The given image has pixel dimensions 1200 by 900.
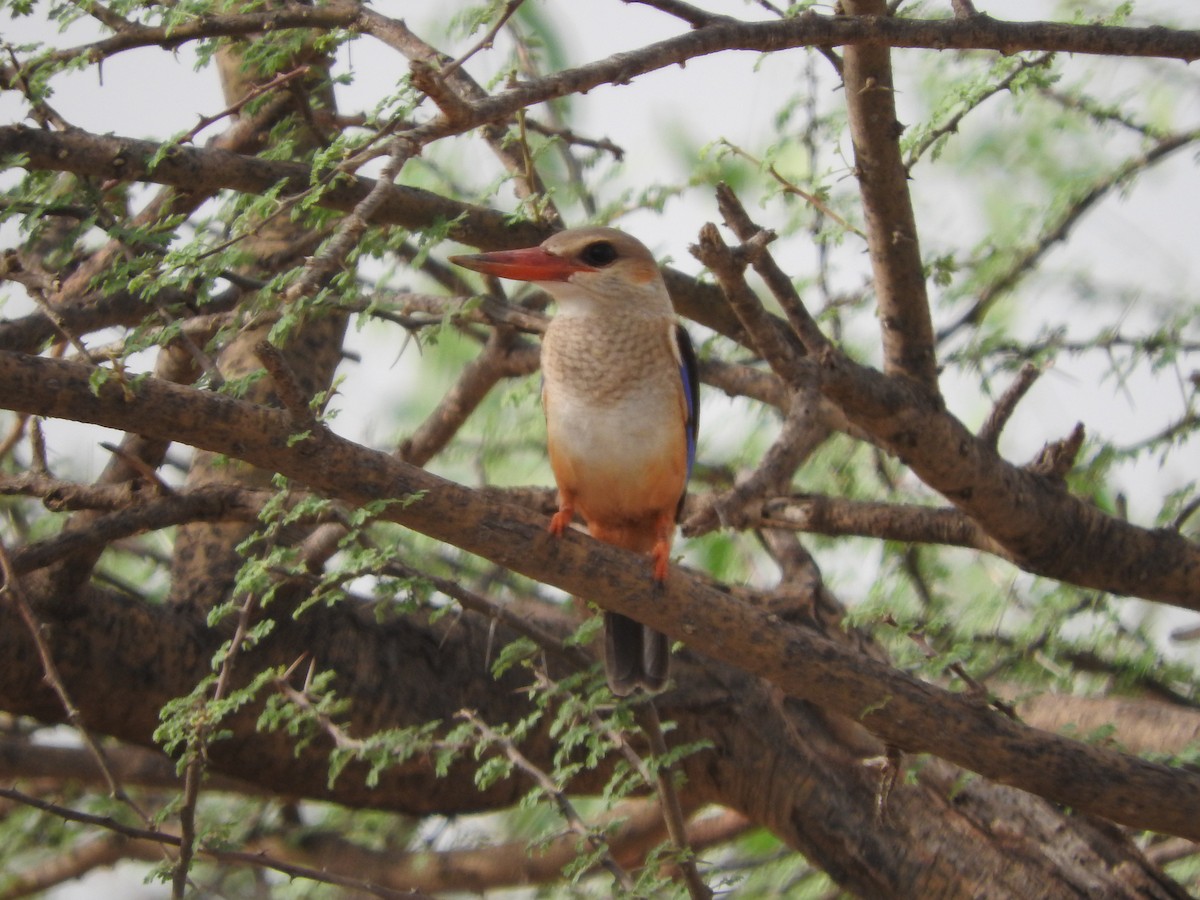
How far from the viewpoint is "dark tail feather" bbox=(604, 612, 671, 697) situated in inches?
126

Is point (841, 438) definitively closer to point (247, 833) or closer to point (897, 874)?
point (897, 874)

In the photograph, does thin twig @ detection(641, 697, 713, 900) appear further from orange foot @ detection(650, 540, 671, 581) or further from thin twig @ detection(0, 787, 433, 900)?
thin twig @ detection(0, 787, 433, 900)

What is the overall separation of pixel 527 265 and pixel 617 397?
15.0 inches

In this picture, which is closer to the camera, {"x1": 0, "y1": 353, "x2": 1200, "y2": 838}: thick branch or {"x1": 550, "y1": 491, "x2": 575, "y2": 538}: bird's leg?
{"x1": 0, "y1": 353, "x2": 1200, "y2": 838}: thick branch

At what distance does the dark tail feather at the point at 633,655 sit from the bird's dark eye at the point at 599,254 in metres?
0.89

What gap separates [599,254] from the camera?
136 inches

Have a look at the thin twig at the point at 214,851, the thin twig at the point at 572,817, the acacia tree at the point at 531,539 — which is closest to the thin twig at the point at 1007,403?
the acacia tree at the point at 531,539

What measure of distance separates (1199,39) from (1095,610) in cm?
190

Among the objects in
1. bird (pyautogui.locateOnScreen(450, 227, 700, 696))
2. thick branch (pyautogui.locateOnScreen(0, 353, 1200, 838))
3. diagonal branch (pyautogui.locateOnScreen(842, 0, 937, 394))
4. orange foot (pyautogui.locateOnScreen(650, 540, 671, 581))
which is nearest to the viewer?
thick branch (pyautogui.locateOnScreen(0, 353, 1200, 838))

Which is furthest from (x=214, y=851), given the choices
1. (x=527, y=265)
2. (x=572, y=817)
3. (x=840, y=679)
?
(x=527, y=265)

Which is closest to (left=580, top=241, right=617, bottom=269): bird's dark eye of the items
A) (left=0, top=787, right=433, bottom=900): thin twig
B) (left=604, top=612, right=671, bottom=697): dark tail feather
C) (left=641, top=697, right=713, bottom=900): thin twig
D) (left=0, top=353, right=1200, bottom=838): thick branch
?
(left=604, top=612, right=671, bottom=697): dark tail feather

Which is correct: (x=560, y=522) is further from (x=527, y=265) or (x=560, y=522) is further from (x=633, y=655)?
(x=527, y=265)

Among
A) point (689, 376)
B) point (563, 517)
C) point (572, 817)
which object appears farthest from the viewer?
point (689, 376)

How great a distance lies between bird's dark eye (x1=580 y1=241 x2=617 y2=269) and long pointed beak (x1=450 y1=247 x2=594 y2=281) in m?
0.02
